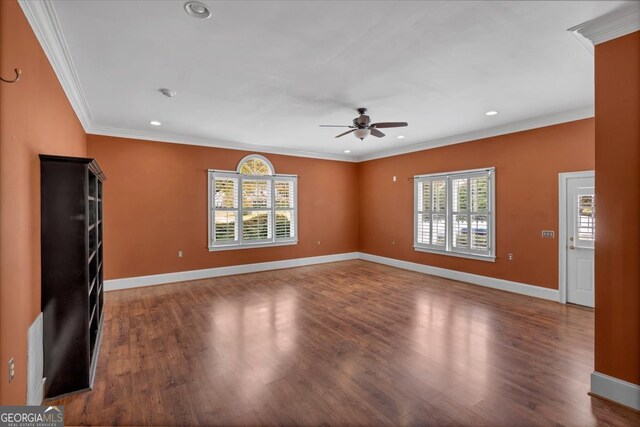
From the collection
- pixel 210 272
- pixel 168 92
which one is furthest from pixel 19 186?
pixel 210 272

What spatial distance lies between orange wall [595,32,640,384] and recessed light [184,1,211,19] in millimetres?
3040

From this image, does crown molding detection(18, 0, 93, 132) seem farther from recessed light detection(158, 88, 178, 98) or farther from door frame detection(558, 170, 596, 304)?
door frame detection(558, 170, 596, 304)

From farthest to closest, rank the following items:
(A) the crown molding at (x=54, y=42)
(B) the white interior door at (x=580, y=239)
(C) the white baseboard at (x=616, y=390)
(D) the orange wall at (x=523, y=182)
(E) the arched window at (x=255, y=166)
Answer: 1. (E) the arched window at (x=255, y=166)
2. (D) the orange wall at (x=523, y=182)
3. (B) the white interior door at (x=580, y=239)
4. (C) the white baseboard at (x=616, y=390)
5. (A) the crown molding at (x=54, y=42)

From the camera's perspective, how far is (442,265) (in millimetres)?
6234

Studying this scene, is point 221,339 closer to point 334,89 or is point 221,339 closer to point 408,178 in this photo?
point 334,89

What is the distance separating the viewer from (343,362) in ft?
9.25

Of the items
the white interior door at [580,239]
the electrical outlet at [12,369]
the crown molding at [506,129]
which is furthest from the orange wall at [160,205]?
Result: the white interior door at [580,239]

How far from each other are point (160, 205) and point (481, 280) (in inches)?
246

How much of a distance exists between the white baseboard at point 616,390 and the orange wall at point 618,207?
47mm

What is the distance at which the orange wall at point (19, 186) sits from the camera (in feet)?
5.37

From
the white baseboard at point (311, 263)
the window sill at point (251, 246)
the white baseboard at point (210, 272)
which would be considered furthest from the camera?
the window sill at point (251, 246)

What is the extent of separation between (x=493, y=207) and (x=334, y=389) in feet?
14.8

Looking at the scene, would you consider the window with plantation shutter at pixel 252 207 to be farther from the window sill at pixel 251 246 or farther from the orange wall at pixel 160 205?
the orange wall at pixel 160 205

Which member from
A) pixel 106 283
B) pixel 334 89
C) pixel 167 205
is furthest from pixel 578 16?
pixel 106 283
